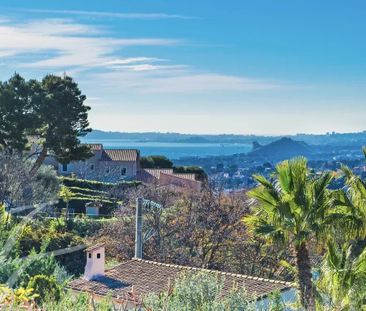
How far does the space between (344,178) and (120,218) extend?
13479 millimetres

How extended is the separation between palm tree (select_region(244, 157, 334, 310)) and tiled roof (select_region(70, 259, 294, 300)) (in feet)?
7.13

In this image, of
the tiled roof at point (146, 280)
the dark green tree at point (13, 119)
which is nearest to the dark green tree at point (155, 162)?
the dark green tree at point (13, 119)

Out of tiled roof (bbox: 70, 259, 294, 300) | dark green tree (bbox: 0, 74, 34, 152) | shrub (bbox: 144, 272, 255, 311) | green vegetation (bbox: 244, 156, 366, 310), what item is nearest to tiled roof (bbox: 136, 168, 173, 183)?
dark green tree (bbox: 0, 74, 34, 152)

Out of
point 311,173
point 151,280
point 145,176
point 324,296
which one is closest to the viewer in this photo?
point 324,296

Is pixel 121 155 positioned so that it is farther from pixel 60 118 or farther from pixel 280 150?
pixel 280 150

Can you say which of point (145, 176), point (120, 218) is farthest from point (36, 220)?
point (145, 176)

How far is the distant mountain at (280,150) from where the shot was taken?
153625mm

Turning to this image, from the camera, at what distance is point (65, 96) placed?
35156mm

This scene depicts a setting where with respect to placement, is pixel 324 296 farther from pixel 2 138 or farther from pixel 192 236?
pixel 2 138

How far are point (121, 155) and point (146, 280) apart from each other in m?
42.7

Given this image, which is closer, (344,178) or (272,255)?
(344,178)

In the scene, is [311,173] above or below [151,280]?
above

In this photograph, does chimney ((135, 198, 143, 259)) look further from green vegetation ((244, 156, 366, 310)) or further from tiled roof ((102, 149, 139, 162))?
tiled roof ((102, 149, 139, 162))

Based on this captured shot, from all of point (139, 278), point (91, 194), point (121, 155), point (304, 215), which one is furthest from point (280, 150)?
point (304, 215)
